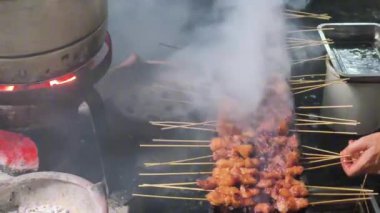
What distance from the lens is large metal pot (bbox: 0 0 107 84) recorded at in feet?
11.5

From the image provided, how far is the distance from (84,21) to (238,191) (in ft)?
5.97

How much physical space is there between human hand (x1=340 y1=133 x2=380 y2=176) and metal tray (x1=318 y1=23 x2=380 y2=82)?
1208mm

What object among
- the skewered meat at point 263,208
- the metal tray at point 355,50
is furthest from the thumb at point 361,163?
the metal tray at point 355,50

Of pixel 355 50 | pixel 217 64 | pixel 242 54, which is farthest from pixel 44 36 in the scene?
pixel 355 50

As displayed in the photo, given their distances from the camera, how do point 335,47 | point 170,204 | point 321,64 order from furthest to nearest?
point 321,64 < point 335,47 < point 170,204

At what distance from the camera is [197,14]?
7730mm

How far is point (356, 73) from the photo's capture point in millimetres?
5047

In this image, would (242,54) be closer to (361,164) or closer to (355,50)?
(355,50)

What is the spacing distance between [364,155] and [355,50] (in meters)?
2.01

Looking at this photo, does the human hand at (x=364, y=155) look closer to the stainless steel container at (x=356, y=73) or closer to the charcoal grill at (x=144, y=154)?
the charcoal grill at (x=144, y=154)

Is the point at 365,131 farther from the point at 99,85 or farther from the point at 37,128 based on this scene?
the point at 37,128

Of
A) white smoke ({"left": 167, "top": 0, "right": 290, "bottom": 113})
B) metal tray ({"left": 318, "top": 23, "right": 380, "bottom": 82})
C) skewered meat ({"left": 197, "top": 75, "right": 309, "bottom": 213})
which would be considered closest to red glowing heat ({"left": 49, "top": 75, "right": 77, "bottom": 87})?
skewered meat ({"left": 197, "top": 75, "right": 309, "bottom": 213})

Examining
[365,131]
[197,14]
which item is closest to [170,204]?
[365,131]

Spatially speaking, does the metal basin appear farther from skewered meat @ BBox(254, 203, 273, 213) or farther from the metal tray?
the metal tray
